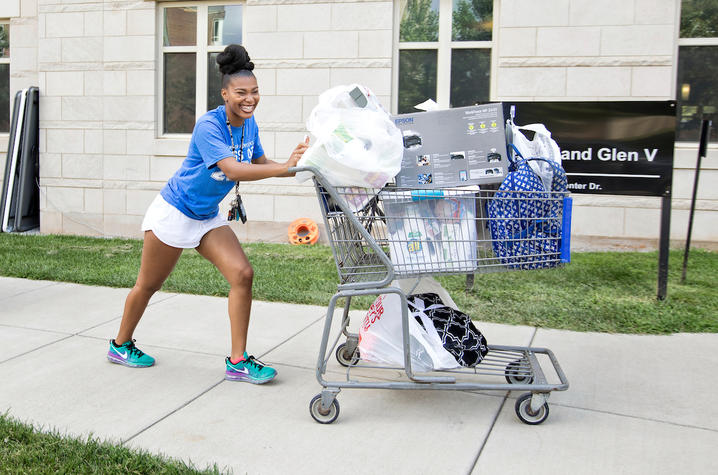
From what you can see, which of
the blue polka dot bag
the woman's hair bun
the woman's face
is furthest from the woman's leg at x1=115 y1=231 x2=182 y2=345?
the blue polka dot bag

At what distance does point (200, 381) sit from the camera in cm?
399

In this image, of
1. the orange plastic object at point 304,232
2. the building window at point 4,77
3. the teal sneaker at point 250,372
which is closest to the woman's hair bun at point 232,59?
the teal sneaker at point 250,372

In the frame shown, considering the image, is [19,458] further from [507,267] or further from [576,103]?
[576,103]

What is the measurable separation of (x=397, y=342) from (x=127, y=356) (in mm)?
1751

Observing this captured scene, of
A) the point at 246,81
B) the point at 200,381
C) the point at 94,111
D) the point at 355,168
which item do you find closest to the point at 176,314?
the point at 200,381

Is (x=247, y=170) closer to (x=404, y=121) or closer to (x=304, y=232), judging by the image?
(x=404, y=121)

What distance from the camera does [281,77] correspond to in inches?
359

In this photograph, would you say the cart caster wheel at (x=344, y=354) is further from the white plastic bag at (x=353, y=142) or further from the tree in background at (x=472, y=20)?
the tree in background at (x=472, y=20)

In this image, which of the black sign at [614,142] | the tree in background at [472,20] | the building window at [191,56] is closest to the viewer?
the black sign at [614,142]

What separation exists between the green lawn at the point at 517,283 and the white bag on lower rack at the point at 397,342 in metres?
1.77

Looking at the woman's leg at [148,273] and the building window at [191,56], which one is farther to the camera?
the building window at [191,56]

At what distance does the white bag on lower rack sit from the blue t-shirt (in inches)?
43.8

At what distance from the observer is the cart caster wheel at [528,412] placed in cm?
336

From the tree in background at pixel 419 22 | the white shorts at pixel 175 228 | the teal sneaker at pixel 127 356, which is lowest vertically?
the teal sneaker at pixel 127 356
